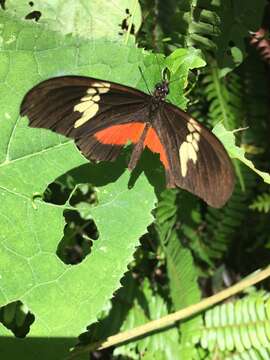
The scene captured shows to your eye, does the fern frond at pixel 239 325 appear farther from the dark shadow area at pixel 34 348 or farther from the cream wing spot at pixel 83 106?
the cream wing spot at pixel 83 106

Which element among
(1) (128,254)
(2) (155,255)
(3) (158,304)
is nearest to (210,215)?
(2) (155,255)

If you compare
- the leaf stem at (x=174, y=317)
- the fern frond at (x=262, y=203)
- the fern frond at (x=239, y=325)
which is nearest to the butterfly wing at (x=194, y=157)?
the leaf stem at (x=174, y=317)

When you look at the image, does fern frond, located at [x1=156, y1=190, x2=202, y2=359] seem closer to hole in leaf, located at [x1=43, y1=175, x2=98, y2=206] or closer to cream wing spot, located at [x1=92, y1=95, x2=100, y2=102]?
hole in leaf, located at [x1=43, y1=175, x2=98, y2=206]

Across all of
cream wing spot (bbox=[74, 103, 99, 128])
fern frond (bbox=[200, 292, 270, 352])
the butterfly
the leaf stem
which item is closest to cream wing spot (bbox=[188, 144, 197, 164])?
the butterfly

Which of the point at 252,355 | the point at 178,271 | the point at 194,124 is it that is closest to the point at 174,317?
the point at 178,271

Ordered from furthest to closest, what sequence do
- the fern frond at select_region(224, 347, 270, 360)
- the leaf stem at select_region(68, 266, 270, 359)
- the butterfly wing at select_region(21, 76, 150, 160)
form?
the fern frond at select_region(224, 347, 270, 360), the leaf stem at select_region(68, 266, 270, 359), the butterfly wing at select_region(21, 76, 150, 160)

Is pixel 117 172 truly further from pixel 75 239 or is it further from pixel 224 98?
pixel 224 98

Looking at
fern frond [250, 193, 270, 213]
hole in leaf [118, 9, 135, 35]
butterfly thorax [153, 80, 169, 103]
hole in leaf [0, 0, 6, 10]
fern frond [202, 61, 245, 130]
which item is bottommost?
fern frond [250, 193, 270, 213]
